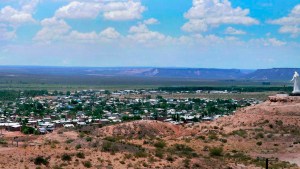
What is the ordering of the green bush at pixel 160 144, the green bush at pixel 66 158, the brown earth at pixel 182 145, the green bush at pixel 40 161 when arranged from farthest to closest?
the green bush at pixel 160 144
the brown earth at pixel 182 145
the green bush at pixel 66 158
the green bush at pixel 40 161

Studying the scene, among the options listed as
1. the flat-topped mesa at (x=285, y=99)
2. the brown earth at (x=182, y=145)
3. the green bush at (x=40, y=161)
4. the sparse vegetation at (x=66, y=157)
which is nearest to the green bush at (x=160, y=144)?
the brown earth at (x=182, y=145)

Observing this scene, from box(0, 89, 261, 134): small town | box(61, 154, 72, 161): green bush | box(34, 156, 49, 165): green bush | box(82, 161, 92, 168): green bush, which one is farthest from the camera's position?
box(0, 89, 261, 134): small town

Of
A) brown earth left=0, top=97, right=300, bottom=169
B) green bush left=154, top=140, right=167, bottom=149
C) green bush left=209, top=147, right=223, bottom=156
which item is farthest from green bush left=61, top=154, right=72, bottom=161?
green bush left=209, top=147, right=223, bottom=156

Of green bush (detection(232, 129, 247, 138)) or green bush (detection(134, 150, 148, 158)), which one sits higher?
green bush (detection(232, 129, 247, 138))

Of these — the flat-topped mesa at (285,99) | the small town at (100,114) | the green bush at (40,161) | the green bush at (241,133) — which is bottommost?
the small town at (100,114)

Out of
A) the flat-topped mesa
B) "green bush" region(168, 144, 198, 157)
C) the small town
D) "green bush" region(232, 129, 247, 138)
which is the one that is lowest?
the small town

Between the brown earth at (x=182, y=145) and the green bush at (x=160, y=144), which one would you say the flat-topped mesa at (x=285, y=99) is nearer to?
the brown earth at (x=182, y=145)

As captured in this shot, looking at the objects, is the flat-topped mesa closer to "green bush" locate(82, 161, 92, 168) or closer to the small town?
the small town

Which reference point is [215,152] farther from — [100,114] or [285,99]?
[100,114]

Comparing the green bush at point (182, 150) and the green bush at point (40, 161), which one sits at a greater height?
the green bush at point (40, 161)

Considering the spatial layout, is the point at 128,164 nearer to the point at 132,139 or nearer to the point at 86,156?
the point at 86,156

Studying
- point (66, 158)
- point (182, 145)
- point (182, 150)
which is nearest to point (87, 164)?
point (66, 158)
